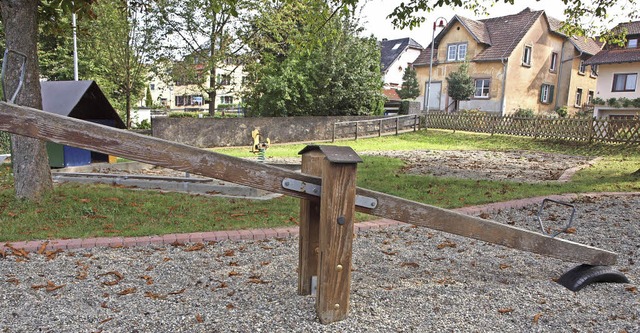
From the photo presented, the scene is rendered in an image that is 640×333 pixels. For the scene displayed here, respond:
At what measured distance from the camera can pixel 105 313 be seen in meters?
2.82

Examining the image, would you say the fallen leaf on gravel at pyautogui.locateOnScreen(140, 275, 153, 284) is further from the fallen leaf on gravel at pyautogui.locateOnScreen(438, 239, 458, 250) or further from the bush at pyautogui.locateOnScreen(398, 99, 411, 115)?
the bush at pyautogui.locateOnScreen(398, 99, 411, 115)

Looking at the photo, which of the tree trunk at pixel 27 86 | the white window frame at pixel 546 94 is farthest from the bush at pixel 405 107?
the tree trunk at pixel 27 86

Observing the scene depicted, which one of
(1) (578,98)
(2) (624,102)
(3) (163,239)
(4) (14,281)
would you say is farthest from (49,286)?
(1) (578,98)

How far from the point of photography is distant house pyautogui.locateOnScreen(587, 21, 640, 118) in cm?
2845

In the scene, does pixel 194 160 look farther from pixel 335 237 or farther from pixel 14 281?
pixel 14 281

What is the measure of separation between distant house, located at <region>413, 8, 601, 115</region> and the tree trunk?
3042 centimetres

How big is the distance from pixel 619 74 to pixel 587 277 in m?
32.6

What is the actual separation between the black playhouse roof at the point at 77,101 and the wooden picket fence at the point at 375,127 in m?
11.1

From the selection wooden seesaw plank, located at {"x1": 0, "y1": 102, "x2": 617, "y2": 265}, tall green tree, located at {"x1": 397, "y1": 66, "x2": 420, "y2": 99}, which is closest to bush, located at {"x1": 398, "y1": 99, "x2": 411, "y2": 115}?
tall green tree, located at {"x1": 397, "y1": 66, "x2": 420, "y2": 99}

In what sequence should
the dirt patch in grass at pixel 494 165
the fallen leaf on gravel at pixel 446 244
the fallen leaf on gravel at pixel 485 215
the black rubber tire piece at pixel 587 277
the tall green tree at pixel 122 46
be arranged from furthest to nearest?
1. the tall green tree at pixel 122 46
2. the dirt patch in grass at pixel 494 165
3. the fallen leaf on gravel at pixel 485 215
4. the fallen leaf on gravel at pixel 446 244
5. the black rubber tire piece at pixel 587 277

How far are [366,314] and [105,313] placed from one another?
5.55 feet

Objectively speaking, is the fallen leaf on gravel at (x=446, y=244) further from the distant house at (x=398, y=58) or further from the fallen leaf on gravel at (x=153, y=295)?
the distant house at (x=398, y=58)

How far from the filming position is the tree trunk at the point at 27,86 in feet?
16.8

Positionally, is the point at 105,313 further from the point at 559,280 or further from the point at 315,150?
the point at 559,280
